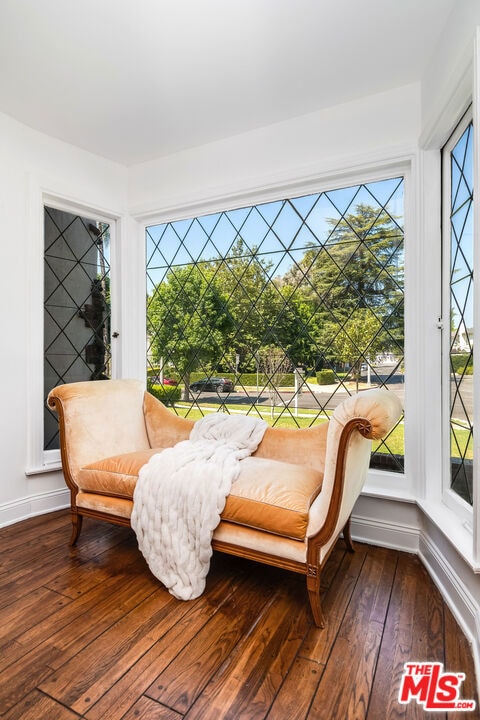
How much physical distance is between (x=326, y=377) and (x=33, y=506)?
2108 millimetres

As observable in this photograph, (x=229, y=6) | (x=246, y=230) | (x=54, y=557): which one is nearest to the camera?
(x=229, y=6)

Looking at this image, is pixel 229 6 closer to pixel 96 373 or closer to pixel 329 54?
pixel 329 54

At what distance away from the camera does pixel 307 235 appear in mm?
2438

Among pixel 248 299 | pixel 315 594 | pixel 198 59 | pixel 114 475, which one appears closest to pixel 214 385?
pixel 248 299

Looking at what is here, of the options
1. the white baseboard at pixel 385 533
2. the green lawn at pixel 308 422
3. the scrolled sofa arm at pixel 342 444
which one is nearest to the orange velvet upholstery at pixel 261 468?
the scrolled sofa arm at pixel 342 444

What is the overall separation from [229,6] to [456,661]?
270cm

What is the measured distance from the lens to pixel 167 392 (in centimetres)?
299

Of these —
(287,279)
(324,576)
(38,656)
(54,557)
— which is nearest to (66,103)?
(287,279)

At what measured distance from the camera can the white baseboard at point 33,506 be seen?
2.38 meters

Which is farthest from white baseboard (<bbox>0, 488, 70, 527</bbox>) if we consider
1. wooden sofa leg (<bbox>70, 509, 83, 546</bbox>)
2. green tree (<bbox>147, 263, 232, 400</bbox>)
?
green tree (<bbox>147, 263, 232, 400</bbox>)

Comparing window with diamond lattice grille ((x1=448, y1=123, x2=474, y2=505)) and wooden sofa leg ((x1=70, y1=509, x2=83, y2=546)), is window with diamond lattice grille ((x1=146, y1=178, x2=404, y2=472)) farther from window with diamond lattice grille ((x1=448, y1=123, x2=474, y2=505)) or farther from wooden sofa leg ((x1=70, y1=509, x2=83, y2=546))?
wooden sofa leg ((x1=70, y1=509, x2=83, y2=546))

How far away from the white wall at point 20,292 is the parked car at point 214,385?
43.4 inches

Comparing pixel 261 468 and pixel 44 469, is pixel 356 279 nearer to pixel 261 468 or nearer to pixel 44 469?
pixel 261 468

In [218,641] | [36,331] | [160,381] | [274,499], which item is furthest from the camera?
[160,381]
